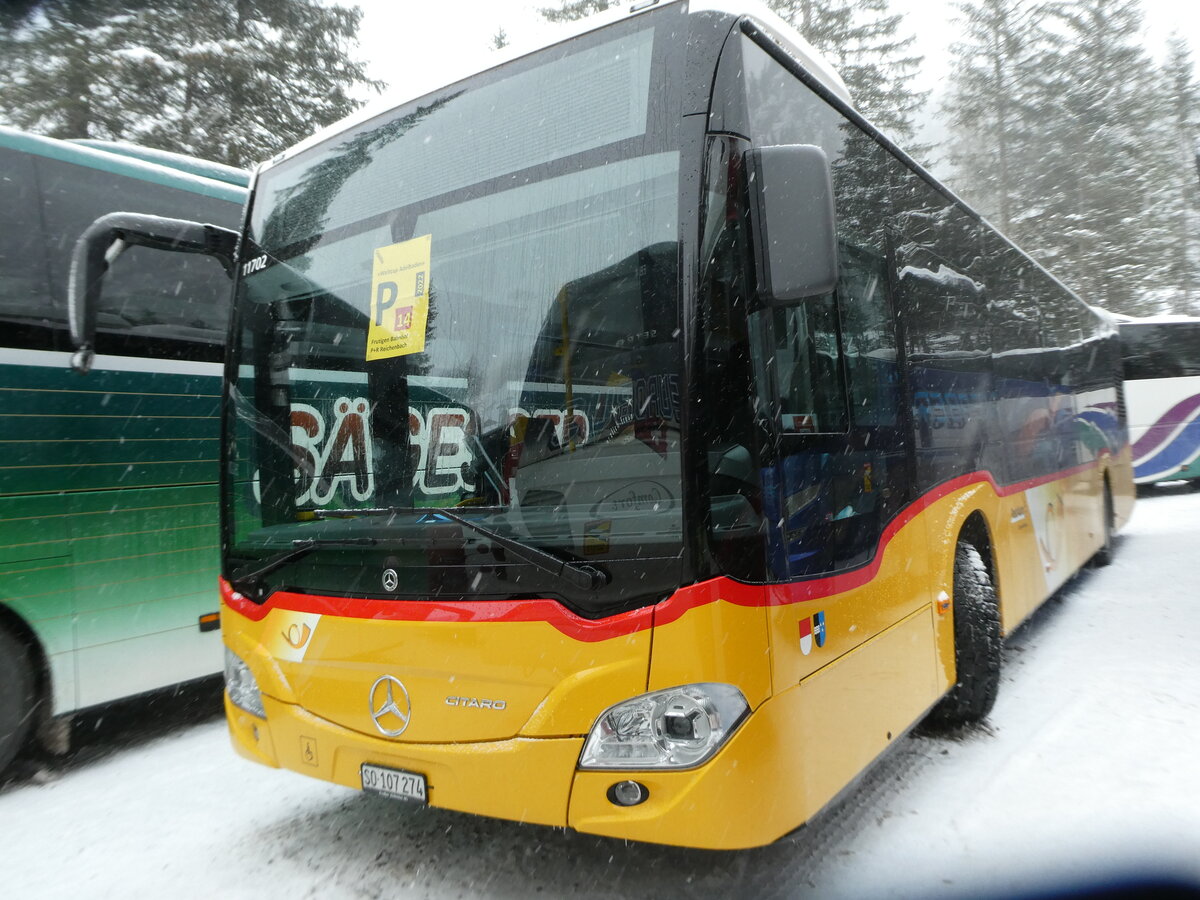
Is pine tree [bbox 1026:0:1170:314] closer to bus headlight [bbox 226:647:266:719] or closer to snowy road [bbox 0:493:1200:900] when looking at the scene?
snowy road [bbox 0:493:1200:900]

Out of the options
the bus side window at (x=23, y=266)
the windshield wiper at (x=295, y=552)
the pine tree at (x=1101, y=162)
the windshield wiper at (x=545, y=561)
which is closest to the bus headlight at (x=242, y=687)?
the windshield wiper at (x=295, y=552)

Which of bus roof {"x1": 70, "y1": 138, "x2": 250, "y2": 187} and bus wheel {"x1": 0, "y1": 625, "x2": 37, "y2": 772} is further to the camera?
bus roof {"x1": 70, "y1": 138, "x2": 250, "y2": 187}

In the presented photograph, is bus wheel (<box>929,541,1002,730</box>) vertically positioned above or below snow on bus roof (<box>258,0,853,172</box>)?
below

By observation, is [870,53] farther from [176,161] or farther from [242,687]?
[242,687]

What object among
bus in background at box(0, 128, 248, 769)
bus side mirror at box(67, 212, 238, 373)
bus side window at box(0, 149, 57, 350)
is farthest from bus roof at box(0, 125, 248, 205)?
bus side mirror at box(67, 212, 238, 373)

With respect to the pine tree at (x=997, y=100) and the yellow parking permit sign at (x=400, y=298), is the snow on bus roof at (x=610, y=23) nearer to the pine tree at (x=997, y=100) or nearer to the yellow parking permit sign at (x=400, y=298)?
the yellow parking permit sign at (x=400, y=298)

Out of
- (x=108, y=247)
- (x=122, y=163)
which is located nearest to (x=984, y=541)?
(x=108, y=247)

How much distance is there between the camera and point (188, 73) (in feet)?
56.1

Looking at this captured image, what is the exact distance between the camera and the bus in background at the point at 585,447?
2672mm

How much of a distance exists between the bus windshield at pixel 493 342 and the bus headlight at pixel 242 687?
397mm

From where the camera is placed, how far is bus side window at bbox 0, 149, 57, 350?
4637mm

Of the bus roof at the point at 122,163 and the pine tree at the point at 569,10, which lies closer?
the bus roof at the point at 122,163

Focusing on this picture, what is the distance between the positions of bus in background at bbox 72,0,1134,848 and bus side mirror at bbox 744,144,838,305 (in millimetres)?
10

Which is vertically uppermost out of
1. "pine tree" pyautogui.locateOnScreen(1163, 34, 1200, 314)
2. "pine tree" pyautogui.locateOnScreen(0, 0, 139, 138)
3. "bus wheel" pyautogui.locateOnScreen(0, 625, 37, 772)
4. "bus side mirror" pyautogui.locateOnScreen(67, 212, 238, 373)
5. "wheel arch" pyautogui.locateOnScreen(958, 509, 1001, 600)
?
"pine tree" pyautogui.locateOnScreen(1163, 34, 1200, 314)
